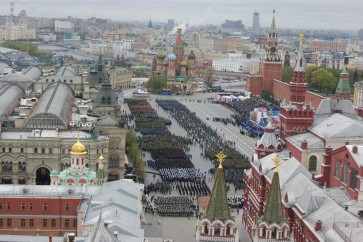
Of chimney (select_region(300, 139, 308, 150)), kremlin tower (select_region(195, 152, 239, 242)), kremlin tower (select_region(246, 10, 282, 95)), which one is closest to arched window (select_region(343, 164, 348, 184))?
chimney (select_region(300, 139, 308, 150))

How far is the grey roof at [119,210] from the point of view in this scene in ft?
111

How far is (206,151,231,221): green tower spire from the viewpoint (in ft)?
95.8

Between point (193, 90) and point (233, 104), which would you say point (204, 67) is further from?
point (233, 104)

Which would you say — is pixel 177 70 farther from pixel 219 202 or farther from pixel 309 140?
pixel 219 202

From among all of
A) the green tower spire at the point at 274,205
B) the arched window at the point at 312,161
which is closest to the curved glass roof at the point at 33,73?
the arched window at the point at 312,161

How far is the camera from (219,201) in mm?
29719

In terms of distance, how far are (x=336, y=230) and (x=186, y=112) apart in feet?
243

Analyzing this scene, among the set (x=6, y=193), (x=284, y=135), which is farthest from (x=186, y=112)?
(x=6, y=193)

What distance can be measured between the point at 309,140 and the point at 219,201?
20.0 meters

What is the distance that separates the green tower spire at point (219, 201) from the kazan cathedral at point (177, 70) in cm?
10903

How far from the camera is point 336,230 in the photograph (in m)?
31.5

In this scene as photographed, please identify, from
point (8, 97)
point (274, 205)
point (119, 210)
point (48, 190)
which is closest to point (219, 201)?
point (274, 205)

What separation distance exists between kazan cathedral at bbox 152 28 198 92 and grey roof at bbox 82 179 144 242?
315 feet

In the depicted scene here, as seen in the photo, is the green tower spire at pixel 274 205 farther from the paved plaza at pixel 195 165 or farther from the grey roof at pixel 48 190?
the grey roof at pixel 48 190
